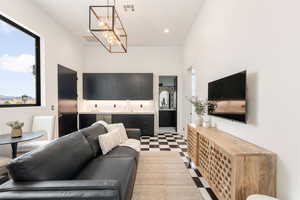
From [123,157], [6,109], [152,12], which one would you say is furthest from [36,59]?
[123,157]

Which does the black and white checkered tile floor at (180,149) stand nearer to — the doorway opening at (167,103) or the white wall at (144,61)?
the white wall at (144,61)

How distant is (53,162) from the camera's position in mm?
1542

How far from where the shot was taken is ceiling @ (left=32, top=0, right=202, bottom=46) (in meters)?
3.47

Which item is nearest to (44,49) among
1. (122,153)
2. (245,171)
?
(122,153)

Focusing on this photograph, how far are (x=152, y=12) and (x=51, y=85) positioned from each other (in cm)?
Result: 295

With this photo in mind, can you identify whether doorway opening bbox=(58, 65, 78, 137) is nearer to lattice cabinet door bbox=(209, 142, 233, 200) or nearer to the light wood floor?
the light wood floor

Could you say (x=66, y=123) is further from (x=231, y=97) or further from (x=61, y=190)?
(x=231, y=97)

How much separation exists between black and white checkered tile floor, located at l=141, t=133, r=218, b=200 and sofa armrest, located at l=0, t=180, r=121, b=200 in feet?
5.15

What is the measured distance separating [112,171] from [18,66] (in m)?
2.90

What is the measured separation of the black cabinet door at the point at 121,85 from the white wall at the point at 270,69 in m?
3.57

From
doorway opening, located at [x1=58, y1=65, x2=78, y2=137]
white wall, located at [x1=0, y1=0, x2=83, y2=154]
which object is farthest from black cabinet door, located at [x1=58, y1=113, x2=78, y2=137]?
white wall, located at [x1=0, y1=0, x2=83, y2=154]

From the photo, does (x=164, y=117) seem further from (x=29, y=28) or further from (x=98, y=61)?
(x=29, y=28)

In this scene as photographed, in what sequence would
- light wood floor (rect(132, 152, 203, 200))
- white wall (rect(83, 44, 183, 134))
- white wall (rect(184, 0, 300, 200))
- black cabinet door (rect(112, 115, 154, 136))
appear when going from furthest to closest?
white wall (rect(83, 44, 183, 134)) → black cabinet door (rect(112, 115, 154, 136)) → light wood floor (rect(132, 152, 203, 200)) → white wall (rect(184, 0, 300, 200))

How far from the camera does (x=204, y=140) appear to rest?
8.13 feet
